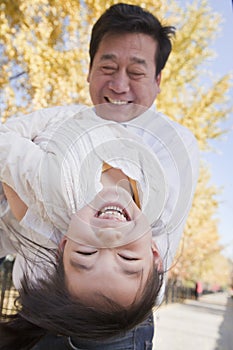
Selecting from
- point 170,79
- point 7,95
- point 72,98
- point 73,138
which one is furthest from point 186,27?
point 73,138

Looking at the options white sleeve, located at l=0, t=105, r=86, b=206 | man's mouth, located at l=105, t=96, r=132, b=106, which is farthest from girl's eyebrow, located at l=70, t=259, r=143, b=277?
man's mouth, located at l=105, t=96, r=132, b=106

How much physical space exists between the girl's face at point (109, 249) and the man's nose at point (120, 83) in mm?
312

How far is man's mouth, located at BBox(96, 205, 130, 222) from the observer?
56 cm

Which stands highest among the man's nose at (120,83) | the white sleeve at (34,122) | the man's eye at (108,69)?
the man's eye at (108,69)

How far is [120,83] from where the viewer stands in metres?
0.88

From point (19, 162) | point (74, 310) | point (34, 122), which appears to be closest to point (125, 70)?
point (34, 122)

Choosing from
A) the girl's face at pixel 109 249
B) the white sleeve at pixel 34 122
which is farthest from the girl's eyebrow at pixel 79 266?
the white sleeve at pixel 34 122

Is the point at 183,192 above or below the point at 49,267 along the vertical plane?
above

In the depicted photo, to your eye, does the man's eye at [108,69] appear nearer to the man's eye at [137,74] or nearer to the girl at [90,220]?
the man's eye at [137,74]

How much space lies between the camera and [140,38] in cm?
89

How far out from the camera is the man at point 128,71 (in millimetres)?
791

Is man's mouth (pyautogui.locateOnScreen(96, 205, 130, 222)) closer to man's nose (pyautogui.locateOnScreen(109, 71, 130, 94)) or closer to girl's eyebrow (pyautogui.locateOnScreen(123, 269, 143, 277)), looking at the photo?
girl's eyebrow (pyautogui.locateOnScreen(123, 269, 143, 277))

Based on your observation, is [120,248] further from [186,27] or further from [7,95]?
[186,27]

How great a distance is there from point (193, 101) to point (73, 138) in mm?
4132
